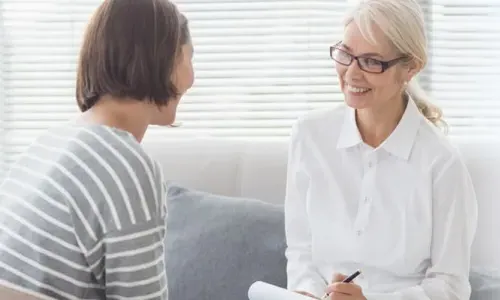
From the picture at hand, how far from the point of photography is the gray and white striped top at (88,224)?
1182mm

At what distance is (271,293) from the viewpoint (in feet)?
5.10

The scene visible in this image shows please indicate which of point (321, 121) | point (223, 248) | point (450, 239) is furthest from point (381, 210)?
point (223, 248)

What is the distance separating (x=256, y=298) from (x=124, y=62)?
1.97ft

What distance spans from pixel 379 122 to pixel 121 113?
0.70 m

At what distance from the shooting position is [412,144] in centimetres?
170

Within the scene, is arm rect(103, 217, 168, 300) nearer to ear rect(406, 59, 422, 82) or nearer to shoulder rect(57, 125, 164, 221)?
shoulder rect(57, 125, 164, 221)

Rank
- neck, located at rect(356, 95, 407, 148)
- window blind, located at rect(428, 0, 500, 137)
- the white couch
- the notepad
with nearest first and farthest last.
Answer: the notepad < neck, located at rect(356, 95, 407, 148) < the white couch < window blind, located at rect(428, 0, 500, 137)

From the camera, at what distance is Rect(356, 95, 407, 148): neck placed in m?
1.75

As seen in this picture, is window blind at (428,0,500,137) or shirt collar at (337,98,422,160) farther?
window blind at (428,0,500,137)

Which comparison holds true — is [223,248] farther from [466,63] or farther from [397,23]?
[466,63]

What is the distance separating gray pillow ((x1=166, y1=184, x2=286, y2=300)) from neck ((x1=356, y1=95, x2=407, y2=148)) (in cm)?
33

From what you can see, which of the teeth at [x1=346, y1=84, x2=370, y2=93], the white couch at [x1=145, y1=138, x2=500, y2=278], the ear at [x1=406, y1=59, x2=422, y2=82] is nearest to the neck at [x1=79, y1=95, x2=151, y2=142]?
the teeth at [x1=346, y1=84, x2=370, y2=93]

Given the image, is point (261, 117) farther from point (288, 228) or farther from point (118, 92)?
point (118, 92)

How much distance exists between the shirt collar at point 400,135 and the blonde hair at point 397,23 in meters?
0.11
